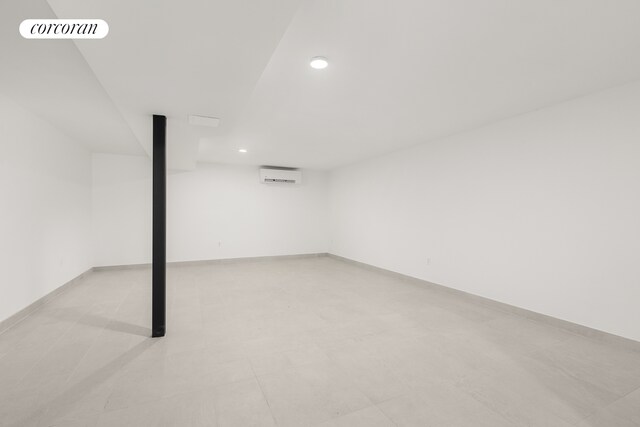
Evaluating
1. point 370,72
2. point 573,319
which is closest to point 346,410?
point 370,72

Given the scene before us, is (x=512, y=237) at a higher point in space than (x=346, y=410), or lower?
higher

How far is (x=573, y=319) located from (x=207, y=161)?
771 centimetres

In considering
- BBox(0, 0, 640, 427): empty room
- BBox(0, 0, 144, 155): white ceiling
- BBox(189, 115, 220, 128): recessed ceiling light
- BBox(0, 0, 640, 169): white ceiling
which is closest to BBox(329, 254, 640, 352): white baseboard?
BBox(0, 0, 640, 427): empty room

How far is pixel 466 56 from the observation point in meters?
2.47

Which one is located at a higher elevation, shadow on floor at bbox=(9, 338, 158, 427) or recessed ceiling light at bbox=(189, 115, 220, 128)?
recessed ceiling light at bbox=(189, 115, 220, 128)

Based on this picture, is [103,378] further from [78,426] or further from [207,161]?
[207,161]

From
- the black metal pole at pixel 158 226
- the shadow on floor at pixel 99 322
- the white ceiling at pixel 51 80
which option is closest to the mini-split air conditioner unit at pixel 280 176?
the white ceiling at pixel 51 80

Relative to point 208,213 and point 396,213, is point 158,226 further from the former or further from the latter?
point 396,213

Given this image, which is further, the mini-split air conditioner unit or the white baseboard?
the mini-split air conditioner unit

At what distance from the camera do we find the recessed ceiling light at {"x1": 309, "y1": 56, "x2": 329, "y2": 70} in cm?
247

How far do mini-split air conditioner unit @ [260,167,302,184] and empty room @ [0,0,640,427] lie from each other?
6.27ft

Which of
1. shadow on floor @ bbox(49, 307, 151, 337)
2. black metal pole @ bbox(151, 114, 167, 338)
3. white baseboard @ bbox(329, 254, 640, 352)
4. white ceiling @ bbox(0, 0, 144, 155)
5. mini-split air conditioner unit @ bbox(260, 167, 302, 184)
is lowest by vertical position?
shadow on floor @ bbox(49, 307, 151, 337)

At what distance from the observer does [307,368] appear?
98.4 inches

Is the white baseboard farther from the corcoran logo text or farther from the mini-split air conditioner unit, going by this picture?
the corcoran logo text
